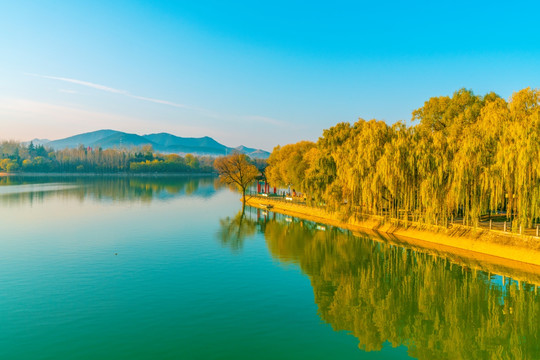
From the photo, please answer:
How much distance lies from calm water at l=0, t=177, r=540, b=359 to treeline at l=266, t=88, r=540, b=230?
6.90 metres

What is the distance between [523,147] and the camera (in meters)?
31.3

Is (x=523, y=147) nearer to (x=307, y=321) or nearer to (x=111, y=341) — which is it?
(x=307, y=321)

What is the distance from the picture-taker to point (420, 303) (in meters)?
25.2

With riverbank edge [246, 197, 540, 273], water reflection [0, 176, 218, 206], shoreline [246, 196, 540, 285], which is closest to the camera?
shoreline [246, 196, 540, 285]

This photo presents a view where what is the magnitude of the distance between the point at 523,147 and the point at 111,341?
34804 millimetres

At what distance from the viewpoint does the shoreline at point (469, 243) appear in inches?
1252

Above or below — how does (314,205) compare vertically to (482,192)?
below

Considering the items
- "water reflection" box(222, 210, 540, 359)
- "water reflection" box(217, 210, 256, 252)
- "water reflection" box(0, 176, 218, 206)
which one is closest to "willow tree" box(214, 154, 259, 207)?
"water reflection" box(0, 176, 218, 206)

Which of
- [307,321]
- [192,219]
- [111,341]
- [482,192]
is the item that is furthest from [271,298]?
[192,219]

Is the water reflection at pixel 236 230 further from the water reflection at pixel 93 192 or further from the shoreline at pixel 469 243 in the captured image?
the water reflection at pixel 93 192

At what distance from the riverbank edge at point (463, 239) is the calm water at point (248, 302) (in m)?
4.25

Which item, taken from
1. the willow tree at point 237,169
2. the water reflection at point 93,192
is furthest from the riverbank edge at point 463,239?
the water reflection at point 93,192

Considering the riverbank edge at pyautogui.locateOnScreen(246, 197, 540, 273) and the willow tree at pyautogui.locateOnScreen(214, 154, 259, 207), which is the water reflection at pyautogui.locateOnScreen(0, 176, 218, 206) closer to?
the willow tree at pyautogui.locateOnScreen(214, 154, 259, 207)

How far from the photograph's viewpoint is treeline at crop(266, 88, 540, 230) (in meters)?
32.2
